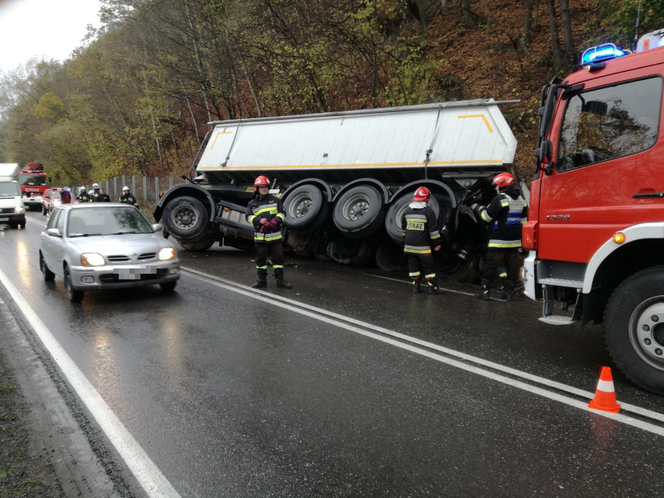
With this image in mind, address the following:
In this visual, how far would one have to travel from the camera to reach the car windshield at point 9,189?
2079 cm

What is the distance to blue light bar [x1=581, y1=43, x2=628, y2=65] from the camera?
4323mm

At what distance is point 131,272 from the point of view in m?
7.12

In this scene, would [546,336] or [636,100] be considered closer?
[636,100]

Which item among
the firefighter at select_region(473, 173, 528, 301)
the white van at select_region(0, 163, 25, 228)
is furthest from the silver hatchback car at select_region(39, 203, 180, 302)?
the white van at select_region(0, 163, 25, 228)

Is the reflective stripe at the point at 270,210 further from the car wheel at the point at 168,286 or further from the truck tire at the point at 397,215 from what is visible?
the truck tire at the point at 397,215

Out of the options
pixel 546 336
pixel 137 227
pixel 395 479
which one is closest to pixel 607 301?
pixel 546 336

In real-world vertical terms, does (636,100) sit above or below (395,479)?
above

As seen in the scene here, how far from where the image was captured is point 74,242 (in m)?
7.46

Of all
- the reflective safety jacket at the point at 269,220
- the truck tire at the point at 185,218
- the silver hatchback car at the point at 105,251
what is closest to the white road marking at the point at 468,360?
the reflective safety jacket at the point at 269,220

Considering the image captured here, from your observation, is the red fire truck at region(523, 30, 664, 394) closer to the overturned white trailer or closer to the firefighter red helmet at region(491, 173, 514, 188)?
the firefighter red helmet at region(491, 173, 514, 188)

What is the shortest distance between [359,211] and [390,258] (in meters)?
1.24

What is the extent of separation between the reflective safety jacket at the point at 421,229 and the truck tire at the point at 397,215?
597 millimetres

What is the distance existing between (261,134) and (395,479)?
10.1m

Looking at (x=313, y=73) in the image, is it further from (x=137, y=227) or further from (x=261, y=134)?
(x=137, y=227)
